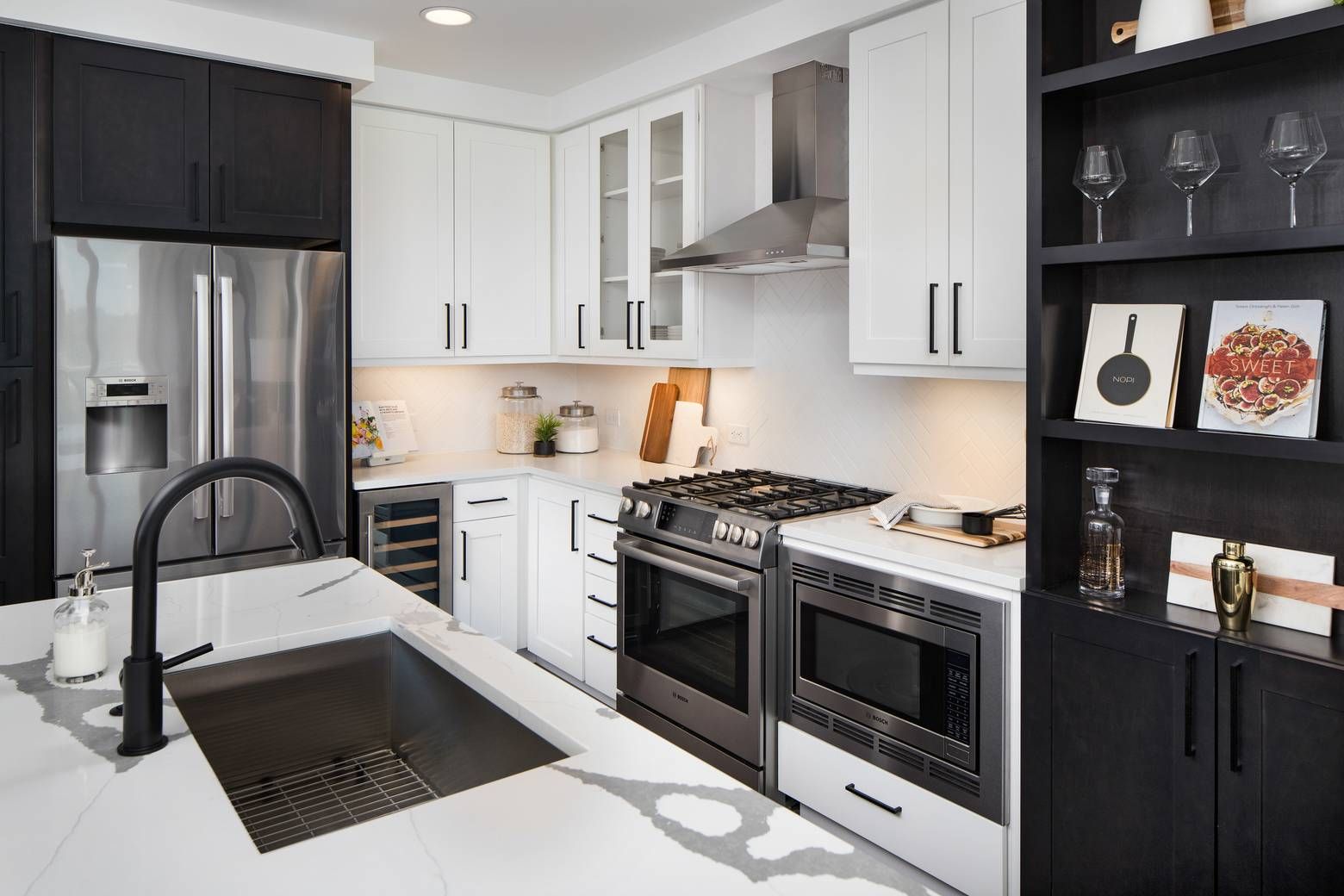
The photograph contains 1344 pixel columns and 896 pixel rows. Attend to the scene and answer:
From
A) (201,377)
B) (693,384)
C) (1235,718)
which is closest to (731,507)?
(693,384)

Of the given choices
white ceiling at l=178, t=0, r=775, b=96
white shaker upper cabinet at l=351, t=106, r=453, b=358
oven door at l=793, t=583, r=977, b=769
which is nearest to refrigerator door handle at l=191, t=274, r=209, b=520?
white shaker upper cabinet at l=351, t=106, r=453, b=358

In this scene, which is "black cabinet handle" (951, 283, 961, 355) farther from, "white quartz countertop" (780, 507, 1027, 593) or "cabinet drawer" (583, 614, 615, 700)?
"cabinet drawer" (583, 614, 615, 700)

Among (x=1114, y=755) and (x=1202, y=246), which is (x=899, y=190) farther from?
(x=1114, y=755)

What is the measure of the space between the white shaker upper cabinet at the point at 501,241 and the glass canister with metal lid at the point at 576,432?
337 mm

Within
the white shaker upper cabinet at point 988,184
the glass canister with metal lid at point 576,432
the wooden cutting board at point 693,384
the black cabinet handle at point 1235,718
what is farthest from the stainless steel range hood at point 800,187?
the black cabinet handle at point 1235,718

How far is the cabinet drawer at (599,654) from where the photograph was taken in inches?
140

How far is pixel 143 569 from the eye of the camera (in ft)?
3.74

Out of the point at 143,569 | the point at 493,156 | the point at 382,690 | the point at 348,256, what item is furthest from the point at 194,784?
the point at 493,156

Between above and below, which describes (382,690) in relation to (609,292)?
below

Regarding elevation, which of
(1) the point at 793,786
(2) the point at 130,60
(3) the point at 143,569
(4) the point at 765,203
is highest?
(2) the point at 130,60

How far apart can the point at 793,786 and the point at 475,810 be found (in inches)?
72.6

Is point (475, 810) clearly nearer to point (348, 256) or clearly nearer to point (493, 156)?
point (348, 256)

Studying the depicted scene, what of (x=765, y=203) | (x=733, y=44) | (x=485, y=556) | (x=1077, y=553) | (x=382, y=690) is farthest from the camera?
(x=485, y=556)

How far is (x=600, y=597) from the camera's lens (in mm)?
3625
